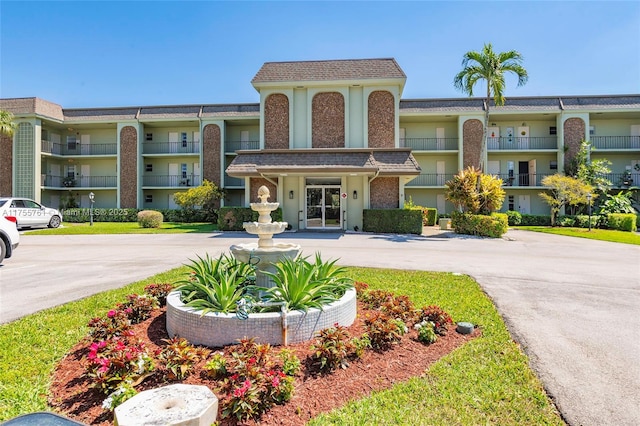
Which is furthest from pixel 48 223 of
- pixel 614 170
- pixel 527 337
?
pixel 614 170

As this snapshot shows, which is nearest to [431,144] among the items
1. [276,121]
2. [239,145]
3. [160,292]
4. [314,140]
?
[314,140]

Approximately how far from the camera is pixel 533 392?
3.14 meters

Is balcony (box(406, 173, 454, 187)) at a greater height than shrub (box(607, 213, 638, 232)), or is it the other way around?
balcony (box(406, 173, 454, 187))

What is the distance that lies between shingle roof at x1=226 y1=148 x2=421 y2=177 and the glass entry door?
2.36 metres

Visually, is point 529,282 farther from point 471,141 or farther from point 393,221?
point 471,141

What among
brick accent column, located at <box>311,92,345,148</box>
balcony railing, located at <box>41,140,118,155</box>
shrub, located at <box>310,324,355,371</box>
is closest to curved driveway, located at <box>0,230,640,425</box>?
shrub, located at <box>310,324,355,371</box>

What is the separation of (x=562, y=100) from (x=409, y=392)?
32.2m

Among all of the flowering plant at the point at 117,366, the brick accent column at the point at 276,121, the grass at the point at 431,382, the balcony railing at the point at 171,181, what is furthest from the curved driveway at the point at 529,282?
the balcony railing at the point at 171,181

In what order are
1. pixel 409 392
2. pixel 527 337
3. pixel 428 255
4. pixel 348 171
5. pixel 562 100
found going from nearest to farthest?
pixel 409 392
pixel 527 337
pixel 428 255
pixel 348 171
pixel 562 100

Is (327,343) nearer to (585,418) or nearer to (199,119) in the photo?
(585,418)

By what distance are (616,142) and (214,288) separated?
3529 centimetres

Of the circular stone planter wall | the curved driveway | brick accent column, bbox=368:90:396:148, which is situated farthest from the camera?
brick accent column, bbox=368:90:396:148

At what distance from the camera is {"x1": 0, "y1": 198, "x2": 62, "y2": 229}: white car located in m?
17.7

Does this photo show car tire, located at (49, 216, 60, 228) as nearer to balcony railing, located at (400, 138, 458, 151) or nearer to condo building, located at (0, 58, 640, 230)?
condo building, located at (0, 58, 640, 230)
